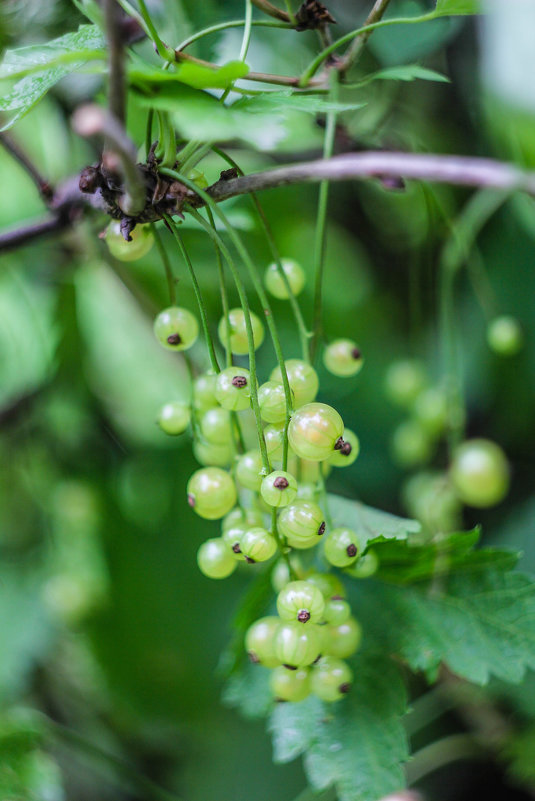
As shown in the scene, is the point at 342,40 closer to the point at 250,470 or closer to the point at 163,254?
the point at 163,254

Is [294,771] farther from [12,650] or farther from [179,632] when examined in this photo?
[12,650]

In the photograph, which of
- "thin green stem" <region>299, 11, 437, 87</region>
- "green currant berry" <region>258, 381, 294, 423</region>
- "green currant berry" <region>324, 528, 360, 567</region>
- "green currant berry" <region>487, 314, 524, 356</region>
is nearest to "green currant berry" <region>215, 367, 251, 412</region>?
"green currant berry" <region>258, 381, 294, 423</region>

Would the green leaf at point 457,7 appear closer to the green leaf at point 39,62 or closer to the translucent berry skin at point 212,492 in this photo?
the green leaf at point 39,62

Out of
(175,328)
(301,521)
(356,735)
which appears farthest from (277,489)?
(356,735)

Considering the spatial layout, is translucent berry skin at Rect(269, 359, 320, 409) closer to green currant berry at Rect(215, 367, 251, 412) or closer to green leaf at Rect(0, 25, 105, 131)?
green currant berry at Rect(215, 367, 251, 412)

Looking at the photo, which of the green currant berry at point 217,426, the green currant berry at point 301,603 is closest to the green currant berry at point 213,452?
the green currant berry at point 217,426

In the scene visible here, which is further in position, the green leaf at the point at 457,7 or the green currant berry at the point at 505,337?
the green currant berry at the point at 505,337
